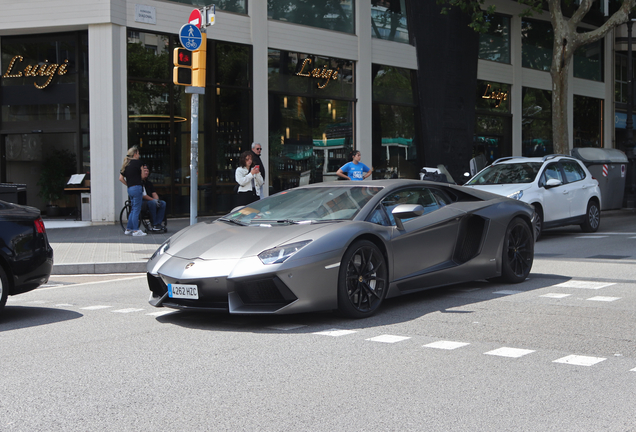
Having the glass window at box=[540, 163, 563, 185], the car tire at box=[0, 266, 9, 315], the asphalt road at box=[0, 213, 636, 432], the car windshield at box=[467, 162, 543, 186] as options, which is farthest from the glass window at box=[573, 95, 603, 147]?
the car tire at box=[0, 266, 9, 315]

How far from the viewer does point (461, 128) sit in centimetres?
2664

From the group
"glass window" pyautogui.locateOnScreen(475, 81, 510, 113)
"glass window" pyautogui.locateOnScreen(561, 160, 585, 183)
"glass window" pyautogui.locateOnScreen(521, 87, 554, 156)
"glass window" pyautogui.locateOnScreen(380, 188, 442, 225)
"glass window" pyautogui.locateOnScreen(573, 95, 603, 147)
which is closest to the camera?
"glass window" pyautogui.locateOnScreen(380, 188, 442, 225)

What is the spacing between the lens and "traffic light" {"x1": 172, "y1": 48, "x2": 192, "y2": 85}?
38.2 ft

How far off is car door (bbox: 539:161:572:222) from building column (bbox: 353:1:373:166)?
902 cm

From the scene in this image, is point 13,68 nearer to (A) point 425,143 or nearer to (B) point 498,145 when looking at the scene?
(A) point 425,143

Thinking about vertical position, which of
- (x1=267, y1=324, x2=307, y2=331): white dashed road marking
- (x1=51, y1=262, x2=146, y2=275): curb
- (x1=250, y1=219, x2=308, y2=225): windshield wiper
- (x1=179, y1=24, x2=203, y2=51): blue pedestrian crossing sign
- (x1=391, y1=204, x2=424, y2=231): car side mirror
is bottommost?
(x1=267, y1=324, x2=307, y2=331): white dashed road marking

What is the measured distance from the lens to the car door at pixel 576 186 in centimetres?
1503

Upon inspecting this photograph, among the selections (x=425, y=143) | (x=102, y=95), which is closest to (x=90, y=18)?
(x=102, y=95)

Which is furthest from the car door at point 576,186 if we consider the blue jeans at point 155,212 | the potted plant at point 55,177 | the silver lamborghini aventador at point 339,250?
the potted plant at point 55,177

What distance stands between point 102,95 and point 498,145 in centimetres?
1700

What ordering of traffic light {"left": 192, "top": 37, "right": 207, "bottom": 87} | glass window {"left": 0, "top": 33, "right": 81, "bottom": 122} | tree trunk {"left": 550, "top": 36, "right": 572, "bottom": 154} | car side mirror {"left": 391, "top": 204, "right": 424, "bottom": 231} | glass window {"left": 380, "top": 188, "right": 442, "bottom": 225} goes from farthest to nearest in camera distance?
1. tree trunk {"left": 550, "top": 36, "right": 572, "bottom": 154}
2. glass window {"left": 0, "top": 33, "right": 81, "bottom": 122}
3. traffic light {"left": 192, "top": 37, "right": 207, "bottom": 87}
4. glass window {"left": 380, "top": 188, "right": 442, "bottom": 225}
5. car side mirror {"left": 391, "top": 204, "right": 424, "bottom": 231}

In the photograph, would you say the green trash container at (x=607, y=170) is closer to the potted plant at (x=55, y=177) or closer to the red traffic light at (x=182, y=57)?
the red traffic light at (x=182, y=57)

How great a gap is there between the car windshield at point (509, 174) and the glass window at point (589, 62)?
21440 millimetres

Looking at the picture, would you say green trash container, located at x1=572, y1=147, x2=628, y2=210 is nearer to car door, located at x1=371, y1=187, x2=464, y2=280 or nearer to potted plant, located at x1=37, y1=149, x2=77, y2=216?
potted plant, located at x1=37, y1=149, x2=77, y2=216
